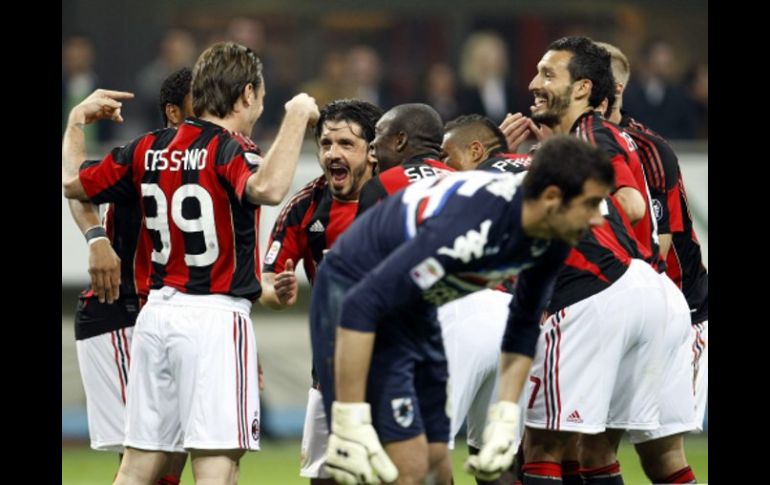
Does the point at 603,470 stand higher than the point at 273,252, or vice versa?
the point at 273,252

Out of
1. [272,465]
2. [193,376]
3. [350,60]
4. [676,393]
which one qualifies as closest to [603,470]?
[676,393]

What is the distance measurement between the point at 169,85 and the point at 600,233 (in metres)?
2.41

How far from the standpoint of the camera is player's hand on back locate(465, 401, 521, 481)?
4.75m

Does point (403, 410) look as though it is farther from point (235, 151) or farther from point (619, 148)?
point (619, 148)

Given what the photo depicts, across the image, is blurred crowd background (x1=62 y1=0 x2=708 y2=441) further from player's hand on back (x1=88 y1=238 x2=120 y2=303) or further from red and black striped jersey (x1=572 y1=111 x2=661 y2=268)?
red and black striped jersey (x1=572 y1=111 x2=661 y2=268)

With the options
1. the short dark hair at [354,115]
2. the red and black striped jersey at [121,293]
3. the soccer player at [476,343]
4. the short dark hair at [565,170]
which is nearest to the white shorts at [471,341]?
the soccer player at [476,343]

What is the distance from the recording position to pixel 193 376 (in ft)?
19.8

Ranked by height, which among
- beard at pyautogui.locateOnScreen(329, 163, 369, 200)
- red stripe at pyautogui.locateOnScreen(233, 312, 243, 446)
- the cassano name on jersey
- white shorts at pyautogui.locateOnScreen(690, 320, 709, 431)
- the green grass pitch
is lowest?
the green grass pitch

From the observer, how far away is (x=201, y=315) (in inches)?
240

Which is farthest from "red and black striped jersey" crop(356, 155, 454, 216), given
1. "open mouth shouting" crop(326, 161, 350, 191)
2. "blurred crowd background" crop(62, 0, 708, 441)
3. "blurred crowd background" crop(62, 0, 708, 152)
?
"blurred crowd background" crop(62, 0, 708, 152)

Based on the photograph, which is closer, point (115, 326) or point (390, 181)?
point (390, 181)

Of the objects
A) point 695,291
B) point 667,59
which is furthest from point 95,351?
point 667,59

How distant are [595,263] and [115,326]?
263cm

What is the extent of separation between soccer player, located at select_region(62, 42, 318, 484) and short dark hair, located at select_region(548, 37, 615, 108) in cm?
148
